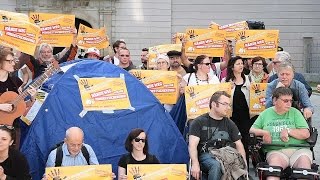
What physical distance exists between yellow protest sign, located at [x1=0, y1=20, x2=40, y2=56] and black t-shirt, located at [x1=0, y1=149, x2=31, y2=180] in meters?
2.12

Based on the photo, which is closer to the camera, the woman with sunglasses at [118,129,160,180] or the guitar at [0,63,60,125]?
the woman with sunglasses at [118,129,160,180]

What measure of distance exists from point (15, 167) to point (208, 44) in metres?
4.99

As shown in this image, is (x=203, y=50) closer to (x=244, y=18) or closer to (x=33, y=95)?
(x=33, y=95)

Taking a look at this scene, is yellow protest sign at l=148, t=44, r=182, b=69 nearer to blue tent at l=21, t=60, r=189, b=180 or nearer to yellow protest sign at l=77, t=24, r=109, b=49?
yellow protest sign at l=77, t=24, r=109, b=49

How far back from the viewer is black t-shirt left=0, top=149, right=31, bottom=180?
222 inches

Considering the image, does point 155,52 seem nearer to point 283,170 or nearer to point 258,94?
point 258,94

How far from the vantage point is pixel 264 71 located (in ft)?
30.9

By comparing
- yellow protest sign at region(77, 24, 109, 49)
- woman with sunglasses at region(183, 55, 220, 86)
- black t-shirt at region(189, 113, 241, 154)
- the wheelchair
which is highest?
yellow protest sign at region(77, 24, 109, 49)

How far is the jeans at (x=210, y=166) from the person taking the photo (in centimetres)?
637

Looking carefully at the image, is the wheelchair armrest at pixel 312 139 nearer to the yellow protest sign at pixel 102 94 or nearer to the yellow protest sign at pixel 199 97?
the yellow protest sign at pixel 199 97

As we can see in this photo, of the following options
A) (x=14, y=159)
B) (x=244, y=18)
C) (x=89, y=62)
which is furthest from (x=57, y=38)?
(x=244, y=18)

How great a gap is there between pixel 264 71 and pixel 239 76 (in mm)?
1111

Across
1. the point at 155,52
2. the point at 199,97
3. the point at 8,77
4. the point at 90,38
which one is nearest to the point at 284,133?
the point at 199,97

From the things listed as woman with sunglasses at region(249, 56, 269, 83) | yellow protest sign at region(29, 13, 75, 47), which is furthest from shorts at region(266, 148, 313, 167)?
yellow protest sign at region(29, 13, 75, 47)
